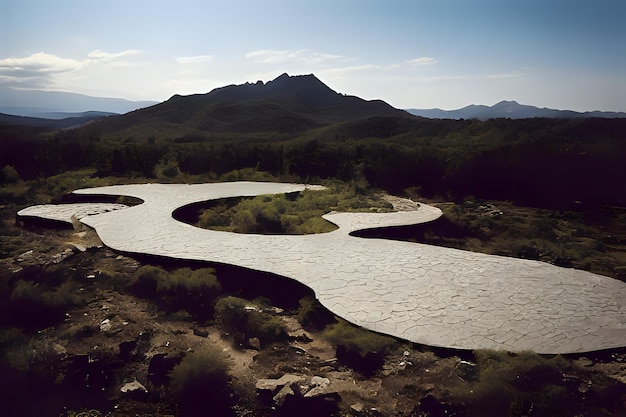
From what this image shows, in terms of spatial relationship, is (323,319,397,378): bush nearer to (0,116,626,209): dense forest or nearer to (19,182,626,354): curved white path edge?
(19,182,626,354): curved white path edge

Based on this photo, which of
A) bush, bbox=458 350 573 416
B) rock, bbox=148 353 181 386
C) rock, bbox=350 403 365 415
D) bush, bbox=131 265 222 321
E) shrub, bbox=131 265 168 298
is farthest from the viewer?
shrub, bbox=131 265 168 298

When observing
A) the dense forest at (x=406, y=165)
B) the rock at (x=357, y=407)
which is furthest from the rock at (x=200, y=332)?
the dense forest at (x=406, y=165)

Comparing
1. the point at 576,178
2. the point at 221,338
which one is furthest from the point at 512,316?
the point at 576,178

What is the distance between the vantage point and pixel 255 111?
64.4 m

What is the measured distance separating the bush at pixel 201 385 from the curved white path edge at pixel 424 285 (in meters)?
1.63

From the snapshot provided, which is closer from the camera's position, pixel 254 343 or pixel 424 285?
pixel 254 343

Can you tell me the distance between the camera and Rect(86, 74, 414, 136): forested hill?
57906mm

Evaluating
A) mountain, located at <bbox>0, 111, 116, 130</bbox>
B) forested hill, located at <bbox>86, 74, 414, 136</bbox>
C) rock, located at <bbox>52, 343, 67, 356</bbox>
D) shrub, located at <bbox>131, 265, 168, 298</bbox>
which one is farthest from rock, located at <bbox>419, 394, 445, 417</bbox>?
forested hill, located at <bbox>86, 74, 414, 136</bbox>

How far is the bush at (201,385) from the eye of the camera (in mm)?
4289

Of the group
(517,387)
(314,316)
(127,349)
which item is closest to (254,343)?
(314,316)

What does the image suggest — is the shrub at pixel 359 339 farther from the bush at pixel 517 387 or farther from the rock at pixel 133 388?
the rock at pixel 133 388

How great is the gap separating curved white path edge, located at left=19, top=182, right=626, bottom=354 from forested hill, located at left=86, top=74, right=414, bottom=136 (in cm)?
3888

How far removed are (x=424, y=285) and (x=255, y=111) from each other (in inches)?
2394

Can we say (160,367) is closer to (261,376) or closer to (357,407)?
(261,376)
